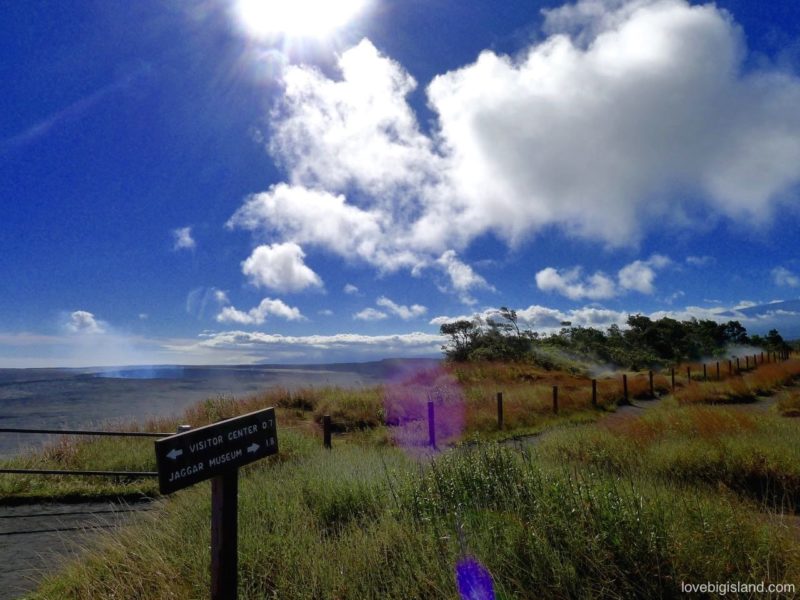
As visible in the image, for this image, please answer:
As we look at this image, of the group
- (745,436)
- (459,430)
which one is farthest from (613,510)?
(459,430)

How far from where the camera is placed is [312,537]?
3850mm

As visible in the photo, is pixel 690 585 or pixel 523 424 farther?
pixel 523 424

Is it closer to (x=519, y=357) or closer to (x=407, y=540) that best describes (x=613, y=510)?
(x=407, y=540)

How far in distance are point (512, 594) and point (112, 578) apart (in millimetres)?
3282

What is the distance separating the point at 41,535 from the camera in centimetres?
623

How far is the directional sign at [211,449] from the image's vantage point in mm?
2627

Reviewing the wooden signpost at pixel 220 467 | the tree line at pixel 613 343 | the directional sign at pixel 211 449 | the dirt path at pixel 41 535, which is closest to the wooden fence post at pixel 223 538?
the wooden signpost at pixel 220 467

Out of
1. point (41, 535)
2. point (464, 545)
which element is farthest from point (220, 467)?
point (41, 535)

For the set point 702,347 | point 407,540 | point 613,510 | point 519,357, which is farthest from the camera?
point 702,347

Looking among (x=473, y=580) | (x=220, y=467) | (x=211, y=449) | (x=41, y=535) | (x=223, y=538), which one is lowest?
(x=41, y=535)

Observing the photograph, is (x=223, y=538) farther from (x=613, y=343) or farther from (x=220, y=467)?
(x=613, y=343)

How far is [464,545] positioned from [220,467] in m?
1.76

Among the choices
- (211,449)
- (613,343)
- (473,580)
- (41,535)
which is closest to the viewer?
(211,449)

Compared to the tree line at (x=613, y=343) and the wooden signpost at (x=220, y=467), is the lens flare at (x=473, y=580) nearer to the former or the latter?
the wooden signpost at (x=220, y=467)
